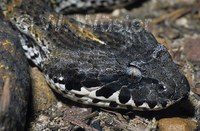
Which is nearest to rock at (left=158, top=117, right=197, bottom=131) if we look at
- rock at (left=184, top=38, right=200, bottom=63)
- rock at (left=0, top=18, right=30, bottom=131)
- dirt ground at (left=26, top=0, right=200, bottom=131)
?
dirt ground at (left=26, top=0, right=200, bottom=131)

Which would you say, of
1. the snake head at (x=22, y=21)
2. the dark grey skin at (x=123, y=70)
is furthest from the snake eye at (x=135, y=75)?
the snake head at (x=22, y=21)

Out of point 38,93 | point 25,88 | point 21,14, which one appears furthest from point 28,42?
point 25,88

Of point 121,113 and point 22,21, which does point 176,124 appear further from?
point 22,21

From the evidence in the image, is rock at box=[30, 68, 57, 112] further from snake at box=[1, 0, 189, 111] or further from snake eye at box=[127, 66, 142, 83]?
snake eye at box=[127, 66, 142, 83]

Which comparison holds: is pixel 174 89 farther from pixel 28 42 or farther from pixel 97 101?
pixel 28 42

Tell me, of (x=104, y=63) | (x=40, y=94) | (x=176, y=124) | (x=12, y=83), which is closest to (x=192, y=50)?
(x=176, y=124)
